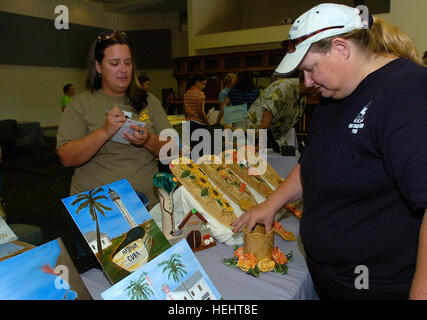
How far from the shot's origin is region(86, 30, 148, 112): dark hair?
148 cm

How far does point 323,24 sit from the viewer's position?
2.67 feet

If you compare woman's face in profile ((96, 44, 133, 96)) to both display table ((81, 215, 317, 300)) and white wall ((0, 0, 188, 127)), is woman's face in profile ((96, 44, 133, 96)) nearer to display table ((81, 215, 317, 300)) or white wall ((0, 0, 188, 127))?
display table ((81, 215, 317, 300))

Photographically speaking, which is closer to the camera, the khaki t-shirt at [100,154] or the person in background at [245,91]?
the khaki t-shirt at [100,154]

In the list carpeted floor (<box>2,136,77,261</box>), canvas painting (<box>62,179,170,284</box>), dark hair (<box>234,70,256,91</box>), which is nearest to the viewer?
canvas painting (<box>62,179,170,284</box>)

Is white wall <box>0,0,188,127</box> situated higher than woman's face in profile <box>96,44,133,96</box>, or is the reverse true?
white wall <box>0,0,188,127</box>

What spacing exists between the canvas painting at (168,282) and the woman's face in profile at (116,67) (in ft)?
3.01

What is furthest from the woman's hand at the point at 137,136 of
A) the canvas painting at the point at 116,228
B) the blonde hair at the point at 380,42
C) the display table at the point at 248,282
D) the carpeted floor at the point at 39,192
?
the carpeted floor at the point at 39,192

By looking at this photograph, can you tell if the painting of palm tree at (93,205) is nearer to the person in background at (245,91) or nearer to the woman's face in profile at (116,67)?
the woman's face in profile at (116,67)

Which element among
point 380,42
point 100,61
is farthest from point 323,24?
point 100,61

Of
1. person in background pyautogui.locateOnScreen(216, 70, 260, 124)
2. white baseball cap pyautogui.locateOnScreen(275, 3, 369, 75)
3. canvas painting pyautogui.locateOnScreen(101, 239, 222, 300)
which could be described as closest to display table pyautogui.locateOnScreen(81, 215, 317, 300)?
canvas painting pyautogui.locateOnScreen(101, 239, 222, 300)

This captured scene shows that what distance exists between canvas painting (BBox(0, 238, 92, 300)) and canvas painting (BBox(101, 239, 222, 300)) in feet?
0.37

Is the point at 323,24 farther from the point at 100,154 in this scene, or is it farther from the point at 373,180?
the point at 100,154

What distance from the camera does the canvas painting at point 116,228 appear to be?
955mm
